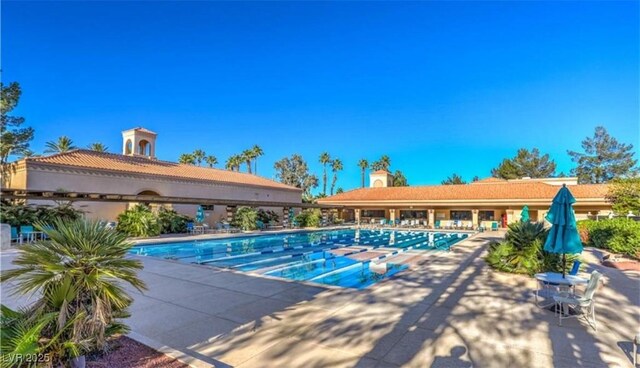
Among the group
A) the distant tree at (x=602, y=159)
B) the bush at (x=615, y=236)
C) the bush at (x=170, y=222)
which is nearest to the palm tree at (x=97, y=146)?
the bush at (x=170, y=222)

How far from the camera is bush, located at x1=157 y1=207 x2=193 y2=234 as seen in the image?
21.4m

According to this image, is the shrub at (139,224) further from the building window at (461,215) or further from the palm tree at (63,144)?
the building window at (461,215)

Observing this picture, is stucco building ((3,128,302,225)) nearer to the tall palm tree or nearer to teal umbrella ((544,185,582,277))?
the tall palm tree

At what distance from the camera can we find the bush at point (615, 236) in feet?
40.2

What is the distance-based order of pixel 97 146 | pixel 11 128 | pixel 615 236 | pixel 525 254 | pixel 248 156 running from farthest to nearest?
pixel 248 156, pixel 97 146, pixel 11 128, pixel 615 236, pixel 525 254

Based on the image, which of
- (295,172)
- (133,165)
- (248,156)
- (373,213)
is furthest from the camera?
(295,172)

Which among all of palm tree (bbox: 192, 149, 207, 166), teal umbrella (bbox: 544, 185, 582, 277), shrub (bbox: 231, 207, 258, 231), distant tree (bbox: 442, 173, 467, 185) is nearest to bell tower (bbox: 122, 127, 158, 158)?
shrub (bbox: 231, 207, 258, 231)

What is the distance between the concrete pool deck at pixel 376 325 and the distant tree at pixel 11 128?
74.9ft

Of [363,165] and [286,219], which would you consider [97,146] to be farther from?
[363,165]

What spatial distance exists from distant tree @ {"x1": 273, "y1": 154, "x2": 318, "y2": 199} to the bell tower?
31930 mm

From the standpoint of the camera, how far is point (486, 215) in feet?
107

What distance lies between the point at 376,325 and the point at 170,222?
1975cm

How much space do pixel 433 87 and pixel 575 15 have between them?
50.4 ft

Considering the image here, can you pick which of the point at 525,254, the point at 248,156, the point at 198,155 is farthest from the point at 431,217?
the point at 198,155
